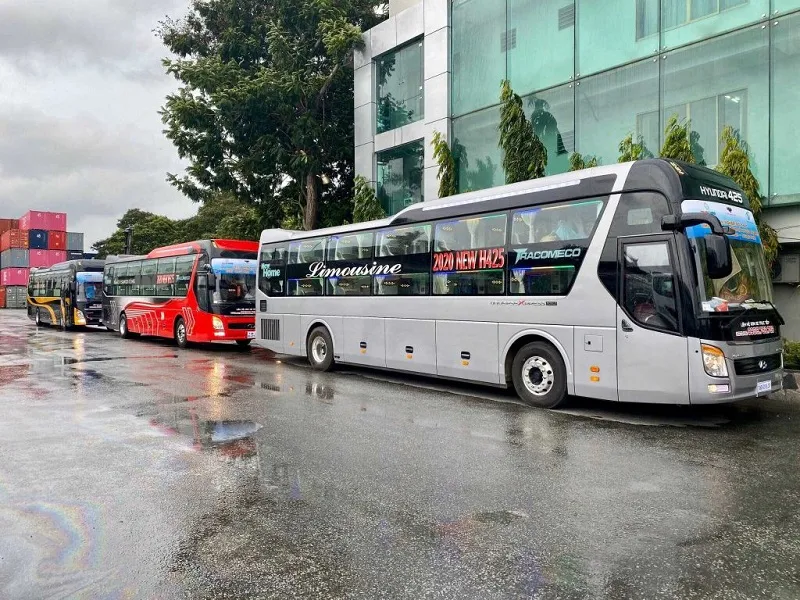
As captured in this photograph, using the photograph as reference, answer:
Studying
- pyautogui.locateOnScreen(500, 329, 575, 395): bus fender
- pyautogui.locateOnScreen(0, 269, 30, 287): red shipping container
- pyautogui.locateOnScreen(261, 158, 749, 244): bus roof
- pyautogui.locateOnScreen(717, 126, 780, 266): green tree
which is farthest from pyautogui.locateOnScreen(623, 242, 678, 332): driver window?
pyautogui.locateOnScreen(0, 269, 30, 287): red shipping container

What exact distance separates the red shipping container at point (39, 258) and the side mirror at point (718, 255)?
73.2 m

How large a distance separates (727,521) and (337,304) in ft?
31.4

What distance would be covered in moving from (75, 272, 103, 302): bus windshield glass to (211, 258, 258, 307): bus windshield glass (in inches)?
552

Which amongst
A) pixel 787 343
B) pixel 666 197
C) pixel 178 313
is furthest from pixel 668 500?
pixel 178 313

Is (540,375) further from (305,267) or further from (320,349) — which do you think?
(305,267)

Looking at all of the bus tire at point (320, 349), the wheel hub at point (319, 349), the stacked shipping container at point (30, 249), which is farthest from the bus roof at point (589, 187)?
the stacked shipping container at point (30, 249)

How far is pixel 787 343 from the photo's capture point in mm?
11906

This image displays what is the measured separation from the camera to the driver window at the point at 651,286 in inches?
303

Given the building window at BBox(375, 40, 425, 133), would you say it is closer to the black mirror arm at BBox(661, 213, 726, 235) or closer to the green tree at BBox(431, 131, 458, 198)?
the green tree at BBox(431, 131, 458, 198)

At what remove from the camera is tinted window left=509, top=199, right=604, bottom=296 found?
8.69 metres

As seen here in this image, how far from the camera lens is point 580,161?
15227mm

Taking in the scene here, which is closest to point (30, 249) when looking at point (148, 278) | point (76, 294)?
point (76, 294)

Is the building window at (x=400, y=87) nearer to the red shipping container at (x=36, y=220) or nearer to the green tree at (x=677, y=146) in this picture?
the green tree at (x=677, y=146)

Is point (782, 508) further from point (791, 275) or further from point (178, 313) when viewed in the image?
point (178, 313)
